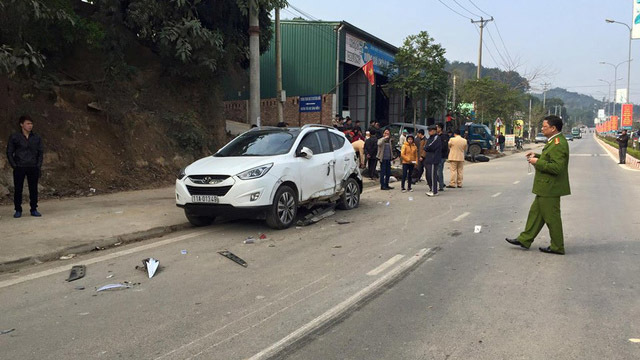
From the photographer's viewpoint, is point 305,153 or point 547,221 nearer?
point 547,221

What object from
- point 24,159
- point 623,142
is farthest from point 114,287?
point 623,142

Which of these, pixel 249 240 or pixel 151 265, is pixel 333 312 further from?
pixel 249 240

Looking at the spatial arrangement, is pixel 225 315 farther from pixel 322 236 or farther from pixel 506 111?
pixel 506 111

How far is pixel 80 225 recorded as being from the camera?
8227 mm

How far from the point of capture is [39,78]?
40.8 ft

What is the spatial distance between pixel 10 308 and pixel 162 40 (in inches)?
393

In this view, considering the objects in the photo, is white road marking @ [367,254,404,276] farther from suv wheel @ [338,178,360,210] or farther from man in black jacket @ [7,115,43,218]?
man in black jacket @ [7,115,43,218]

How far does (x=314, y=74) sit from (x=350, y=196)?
1930cm

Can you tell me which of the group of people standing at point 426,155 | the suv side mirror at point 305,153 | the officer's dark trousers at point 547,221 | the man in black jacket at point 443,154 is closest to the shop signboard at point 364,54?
the group of people standing at point 426,155

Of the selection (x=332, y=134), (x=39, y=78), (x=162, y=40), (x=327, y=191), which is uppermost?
(x=162, y=40)

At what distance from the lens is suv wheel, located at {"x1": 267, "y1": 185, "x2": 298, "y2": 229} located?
810 centimetres

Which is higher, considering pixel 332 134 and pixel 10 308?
pixel 332 134

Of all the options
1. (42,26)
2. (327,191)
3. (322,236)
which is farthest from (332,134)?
(42,26)

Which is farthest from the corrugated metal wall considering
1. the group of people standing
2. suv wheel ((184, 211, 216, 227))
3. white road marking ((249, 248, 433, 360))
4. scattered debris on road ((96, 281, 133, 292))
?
scattered debris on road ((96, 281, 133, 292))
